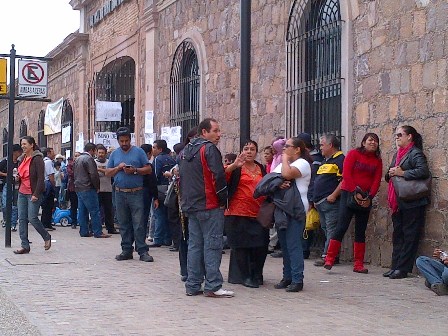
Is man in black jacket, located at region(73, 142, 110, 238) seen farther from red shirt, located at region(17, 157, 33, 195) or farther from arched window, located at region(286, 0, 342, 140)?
arched window, located at region(286, 0, 342, 140)

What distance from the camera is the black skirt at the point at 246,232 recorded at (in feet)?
28.1

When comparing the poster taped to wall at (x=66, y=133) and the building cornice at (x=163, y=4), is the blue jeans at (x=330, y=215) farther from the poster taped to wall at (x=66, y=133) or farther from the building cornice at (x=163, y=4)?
the poster taped to wall at (x=66, y=133)

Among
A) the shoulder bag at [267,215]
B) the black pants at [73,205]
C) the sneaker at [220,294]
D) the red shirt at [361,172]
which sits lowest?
the sneaker at [220,294]

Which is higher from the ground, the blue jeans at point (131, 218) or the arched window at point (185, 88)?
the arched window at point (185, 88)

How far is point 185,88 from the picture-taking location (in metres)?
16.9

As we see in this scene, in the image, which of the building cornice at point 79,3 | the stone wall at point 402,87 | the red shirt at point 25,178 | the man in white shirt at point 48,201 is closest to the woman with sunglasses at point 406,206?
the stone wall at point 402,87

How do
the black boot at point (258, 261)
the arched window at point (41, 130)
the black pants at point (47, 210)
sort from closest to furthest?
the black boot at point (258, 261) → the black pants at point (47, 210) → the arched window at point (41, 130)

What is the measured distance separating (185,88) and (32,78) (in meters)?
4.68

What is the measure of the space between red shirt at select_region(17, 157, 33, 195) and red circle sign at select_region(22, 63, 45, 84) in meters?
1.67

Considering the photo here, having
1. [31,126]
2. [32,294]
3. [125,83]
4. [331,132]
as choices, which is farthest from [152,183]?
[31,126]

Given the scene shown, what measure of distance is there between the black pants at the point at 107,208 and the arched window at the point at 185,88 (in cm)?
215

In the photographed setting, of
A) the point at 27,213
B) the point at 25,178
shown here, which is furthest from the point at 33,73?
the point at 27,213

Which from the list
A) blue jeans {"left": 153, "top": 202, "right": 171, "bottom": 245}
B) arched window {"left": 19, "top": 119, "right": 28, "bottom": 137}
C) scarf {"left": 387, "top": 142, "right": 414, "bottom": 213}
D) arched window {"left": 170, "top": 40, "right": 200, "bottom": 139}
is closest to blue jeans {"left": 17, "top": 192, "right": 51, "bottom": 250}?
blue jeans {"left": 153, "top": 202, "right": 171, "bottom": 245}

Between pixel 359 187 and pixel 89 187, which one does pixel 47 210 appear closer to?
pixel 89 187
